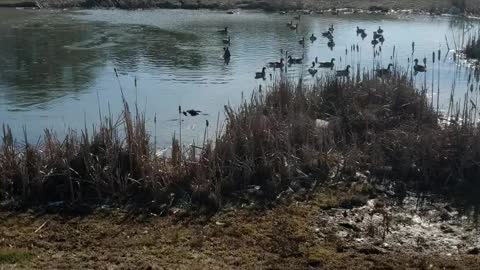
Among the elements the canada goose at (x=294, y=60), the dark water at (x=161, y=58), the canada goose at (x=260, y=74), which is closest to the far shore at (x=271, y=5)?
the dark water at (x=161, y=58)

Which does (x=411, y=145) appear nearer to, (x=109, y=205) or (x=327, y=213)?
(x=327, y=213)

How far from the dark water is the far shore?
2.93 metres

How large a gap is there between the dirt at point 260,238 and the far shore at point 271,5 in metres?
26.0

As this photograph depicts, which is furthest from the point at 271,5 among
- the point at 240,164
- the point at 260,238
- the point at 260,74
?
the point at 260,238

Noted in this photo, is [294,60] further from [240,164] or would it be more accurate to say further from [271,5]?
[271,5]

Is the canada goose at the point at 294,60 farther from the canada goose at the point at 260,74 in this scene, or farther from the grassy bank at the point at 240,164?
the grassy bank at the point at 240,164

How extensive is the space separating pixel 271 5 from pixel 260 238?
2803 cm

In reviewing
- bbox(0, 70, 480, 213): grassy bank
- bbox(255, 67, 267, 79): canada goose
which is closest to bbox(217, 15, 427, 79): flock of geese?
bbox(255, 67, 267, 79): canada goose

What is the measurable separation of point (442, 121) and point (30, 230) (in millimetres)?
6181

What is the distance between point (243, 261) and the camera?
555 centimetres

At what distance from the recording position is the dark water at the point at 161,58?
500 inches

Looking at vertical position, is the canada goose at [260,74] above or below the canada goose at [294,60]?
below

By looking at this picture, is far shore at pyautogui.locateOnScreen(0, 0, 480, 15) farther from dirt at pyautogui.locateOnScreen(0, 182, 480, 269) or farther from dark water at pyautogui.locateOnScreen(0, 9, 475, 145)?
dirt at pyautogui.locateOnScreen(0, 182, 480, 269)

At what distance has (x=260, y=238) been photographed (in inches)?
239
